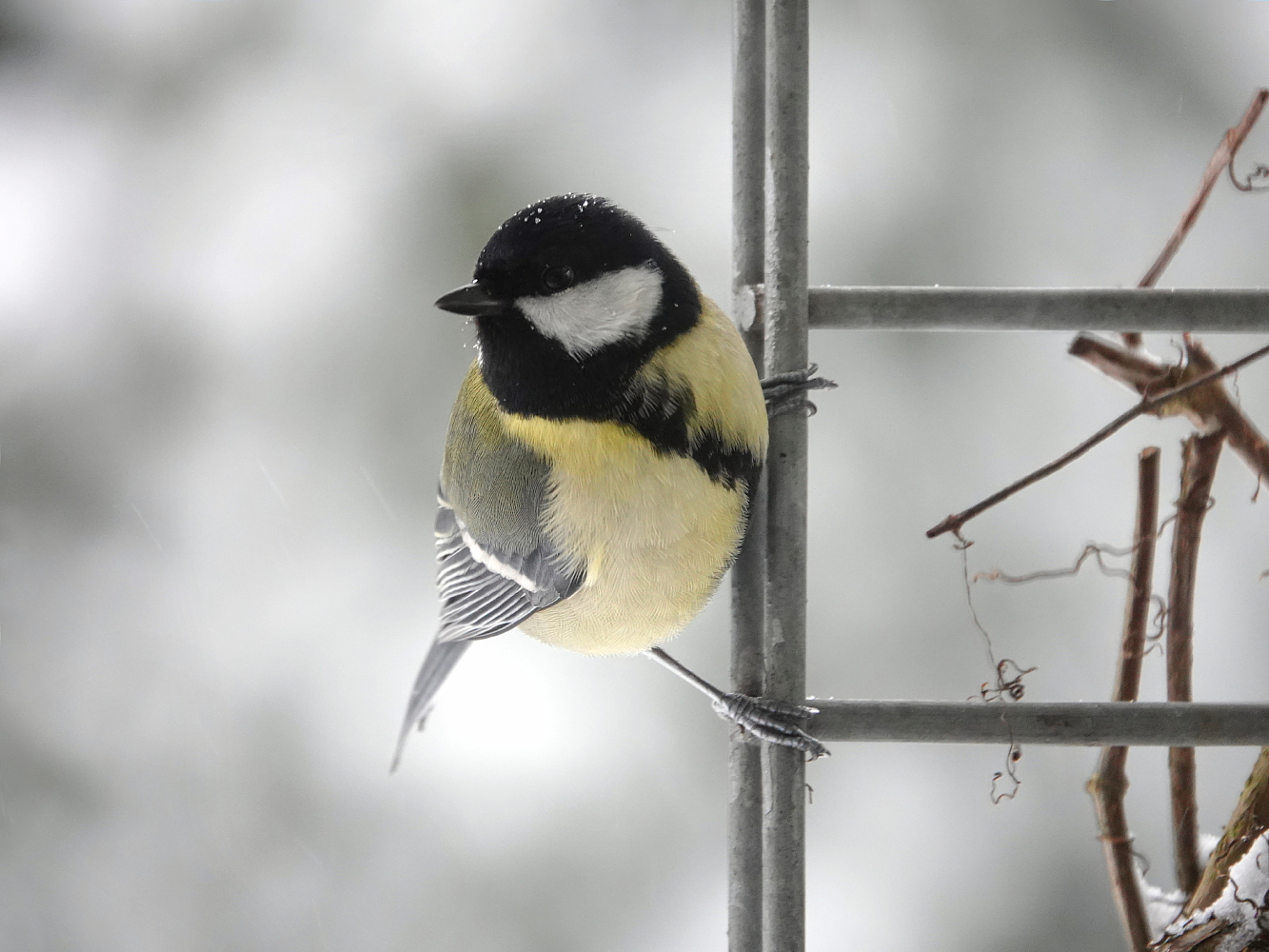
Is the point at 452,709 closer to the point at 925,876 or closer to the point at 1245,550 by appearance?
the point at 925,876

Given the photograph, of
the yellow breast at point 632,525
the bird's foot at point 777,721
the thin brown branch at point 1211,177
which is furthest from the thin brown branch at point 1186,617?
A: the yellow breast at point 632,525

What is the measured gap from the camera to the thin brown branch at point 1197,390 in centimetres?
70

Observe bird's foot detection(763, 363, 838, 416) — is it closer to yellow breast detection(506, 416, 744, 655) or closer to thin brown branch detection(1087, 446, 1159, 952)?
yellow breast detection(506, 416, 744, 655)

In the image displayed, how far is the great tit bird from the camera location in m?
0.89

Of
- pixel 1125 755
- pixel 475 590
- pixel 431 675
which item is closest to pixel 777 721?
pixel 1125 755

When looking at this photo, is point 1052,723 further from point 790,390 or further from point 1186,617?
point 790,390

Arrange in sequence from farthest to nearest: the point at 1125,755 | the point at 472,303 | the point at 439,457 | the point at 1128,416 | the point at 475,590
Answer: the point at 439,457 < the point at 475,590 < the point at 472,303 < the point at 1125,755 < the point at 1128,416

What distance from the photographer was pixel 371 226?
76.2 inches

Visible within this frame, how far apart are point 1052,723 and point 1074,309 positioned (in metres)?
0.26

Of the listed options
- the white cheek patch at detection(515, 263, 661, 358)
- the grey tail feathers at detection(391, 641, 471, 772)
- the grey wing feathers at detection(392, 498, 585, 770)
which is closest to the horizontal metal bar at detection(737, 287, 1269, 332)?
the white cheek patch at detection(515, 263, 661, 358)

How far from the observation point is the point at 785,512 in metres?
0.75

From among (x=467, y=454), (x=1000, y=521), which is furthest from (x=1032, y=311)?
(x=1000, y=521)

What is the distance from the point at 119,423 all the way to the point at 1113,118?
1745 millimetres

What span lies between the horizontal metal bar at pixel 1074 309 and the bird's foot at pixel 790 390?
88mm
